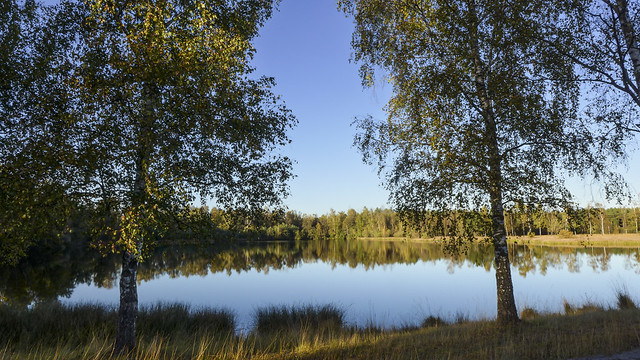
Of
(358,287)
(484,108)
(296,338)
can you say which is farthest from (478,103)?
(358,287)

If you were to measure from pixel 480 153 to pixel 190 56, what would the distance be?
716cm

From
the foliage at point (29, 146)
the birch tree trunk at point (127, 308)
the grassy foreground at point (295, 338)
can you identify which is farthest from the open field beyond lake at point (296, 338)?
the foliage at point (29, 146)

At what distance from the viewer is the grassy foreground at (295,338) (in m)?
7.12

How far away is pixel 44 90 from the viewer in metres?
7.62

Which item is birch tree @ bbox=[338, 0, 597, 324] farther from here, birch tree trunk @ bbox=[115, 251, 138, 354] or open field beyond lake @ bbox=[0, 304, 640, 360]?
birch tree trunk @ bbox=[115, 251, 138, 354]

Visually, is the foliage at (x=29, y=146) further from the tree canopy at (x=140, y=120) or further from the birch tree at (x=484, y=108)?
the birch tree at (x=484, y=108)

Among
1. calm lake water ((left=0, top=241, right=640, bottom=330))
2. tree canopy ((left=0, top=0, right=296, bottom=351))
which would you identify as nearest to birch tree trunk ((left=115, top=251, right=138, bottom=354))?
tree canopy ((left=0, top=0, right=296, bottom=351))

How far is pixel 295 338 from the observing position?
376 inches

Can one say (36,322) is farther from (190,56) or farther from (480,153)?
(480,153)

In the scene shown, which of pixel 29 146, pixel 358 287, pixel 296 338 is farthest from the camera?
pixel 358 287

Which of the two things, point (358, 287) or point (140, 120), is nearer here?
point (140, 120)

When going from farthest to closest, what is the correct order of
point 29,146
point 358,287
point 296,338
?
point 358,287 → point 296,338 → point 29,146

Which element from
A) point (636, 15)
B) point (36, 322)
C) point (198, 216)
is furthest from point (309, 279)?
point (636, 15)

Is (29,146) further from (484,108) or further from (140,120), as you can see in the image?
(484,108)
